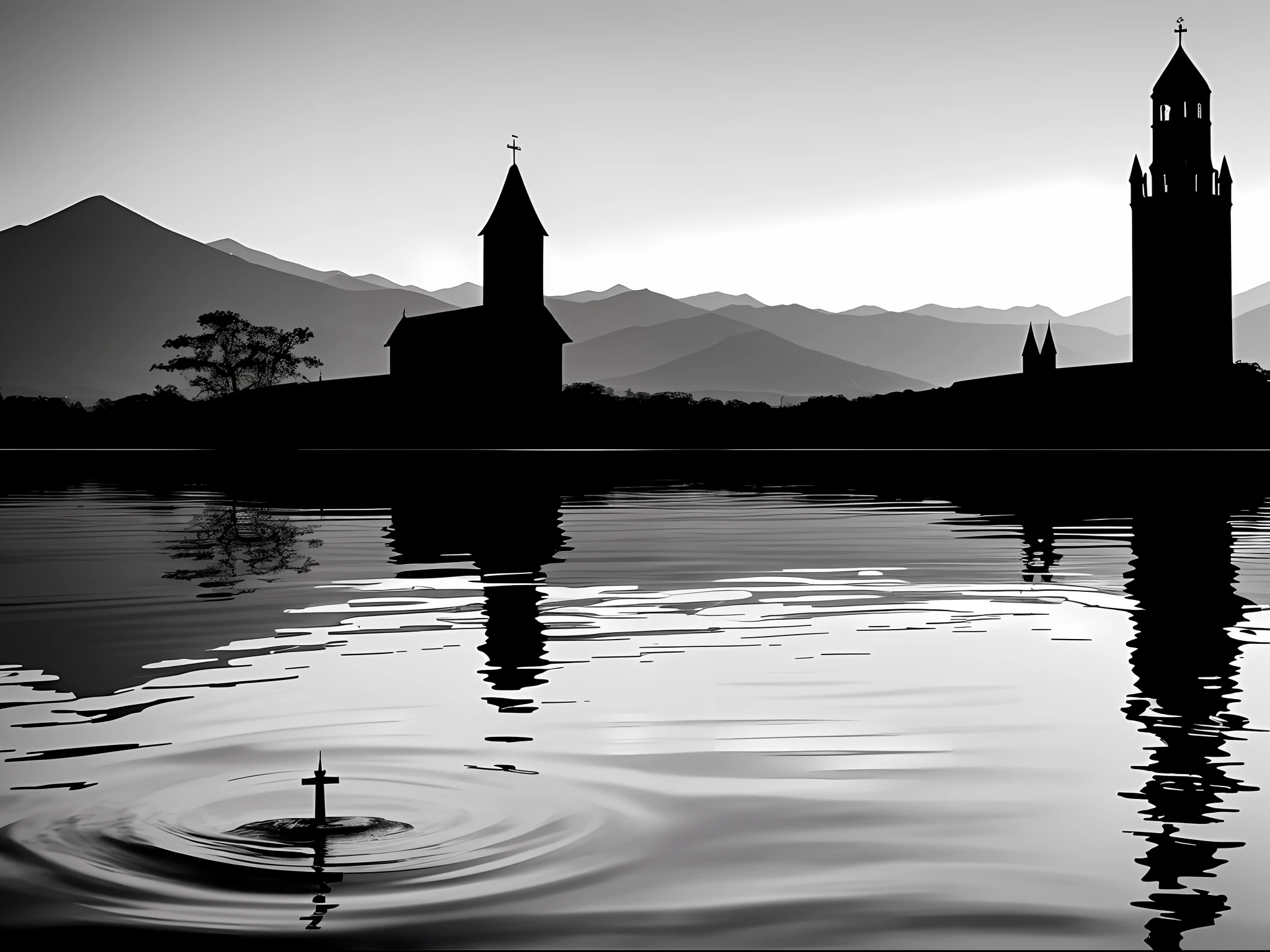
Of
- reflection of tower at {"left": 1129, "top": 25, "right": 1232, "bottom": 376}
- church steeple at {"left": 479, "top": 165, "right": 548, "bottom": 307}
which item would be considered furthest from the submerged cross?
reflection of tower at {"left": 1129, "top": 25, "right": 1232, "bottom": 376}

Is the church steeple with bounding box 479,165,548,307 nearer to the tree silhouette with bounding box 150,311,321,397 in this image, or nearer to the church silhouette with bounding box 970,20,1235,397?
the tree silhouette with bounding box 150,311,321,397

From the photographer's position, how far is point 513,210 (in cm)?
11700

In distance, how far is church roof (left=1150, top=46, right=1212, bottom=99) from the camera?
4963 inches

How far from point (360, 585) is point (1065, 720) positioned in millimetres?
10844

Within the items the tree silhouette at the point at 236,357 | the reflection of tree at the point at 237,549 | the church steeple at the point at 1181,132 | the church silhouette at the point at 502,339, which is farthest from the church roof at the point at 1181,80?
the reflection of tree at the point at 237,549

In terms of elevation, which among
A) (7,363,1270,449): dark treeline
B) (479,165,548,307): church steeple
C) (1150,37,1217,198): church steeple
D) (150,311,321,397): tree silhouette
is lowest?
(7,363,1270,449): dark treeline

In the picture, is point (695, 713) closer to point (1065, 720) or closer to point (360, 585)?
point (1065, 720)

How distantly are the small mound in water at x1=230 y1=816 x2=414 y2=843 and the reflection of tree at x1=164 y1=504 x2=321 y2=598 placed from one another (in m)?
10.8

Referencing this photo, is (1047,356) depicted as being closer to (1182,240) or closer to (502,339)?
(1182,240)

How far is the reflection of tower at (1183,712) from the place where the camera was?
629 cm

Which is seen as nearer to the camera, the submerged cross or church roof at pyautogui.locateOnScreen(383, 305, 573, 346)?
the submerged cross

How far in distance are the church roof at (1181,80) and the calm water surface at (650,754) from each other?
11774 centimetres

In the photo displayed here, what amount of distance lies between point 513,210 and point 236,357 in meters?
28.0

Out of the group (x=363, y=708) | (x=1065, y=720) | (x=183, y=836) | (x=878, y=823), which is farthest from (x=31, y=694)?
(x=1065, y=720)
